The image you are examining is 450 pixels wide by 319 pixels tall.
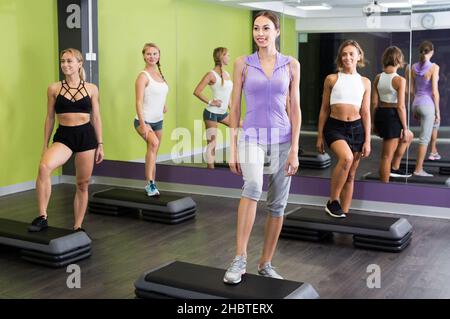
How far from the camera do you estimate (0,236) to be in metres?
3.91

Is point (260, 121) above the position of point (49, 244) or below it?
above

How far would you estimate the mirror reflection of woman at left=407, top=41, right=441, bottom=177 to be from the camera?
5.05 meters

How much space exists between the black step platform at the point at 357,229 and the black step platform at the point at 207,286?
50.9 inches

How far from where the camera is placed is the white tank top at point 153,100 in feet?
17.1

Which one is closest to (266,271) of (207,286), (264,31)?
(207,286)

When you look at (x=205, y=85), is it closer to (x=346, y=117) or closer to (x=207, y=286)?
(x=346, y=117)

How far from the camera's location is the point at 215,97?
598cm

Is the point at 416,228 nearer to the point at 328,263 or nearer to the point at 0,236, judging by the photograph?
the point at 328,263

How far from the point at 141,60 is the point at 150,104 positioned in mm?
1298

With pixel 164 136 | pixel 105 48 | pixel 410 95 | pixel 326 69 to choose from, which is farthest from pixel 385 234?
pixel 105 48

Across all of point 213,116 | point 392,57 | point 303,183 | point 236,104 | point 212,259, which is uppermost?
point 392,57

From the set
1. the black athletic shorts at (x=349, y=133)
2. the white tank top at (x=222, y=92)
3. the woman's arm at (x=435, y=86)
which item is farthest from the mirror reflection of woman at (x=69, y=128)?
the woman's arm at (x=435, y=86)
